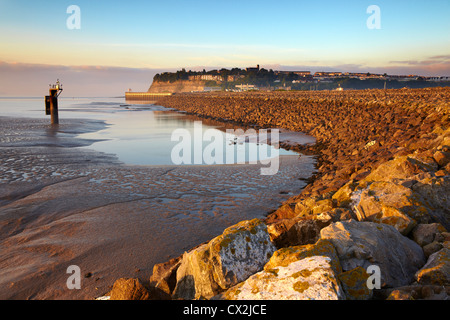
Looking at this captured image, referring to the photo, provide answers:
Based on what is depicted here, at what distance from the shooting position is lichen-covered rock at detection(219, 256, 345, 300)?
10.4ft

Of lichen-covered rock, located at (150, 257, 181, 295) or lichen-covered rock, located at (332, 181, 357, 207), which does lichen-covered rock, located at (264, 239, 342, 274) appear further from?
lichen-covered rock, located at (332, 181, 357, 207)

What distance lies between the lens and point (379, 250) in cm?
411

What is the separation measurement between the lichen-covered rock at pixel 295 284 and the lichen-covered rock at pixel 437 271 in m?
1.23

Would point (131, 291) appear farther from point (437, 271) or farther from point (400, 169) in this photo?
point (400, 169)

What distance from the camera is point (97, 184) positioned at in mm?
12344

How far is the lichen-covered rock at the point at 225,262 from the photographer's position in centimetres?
404

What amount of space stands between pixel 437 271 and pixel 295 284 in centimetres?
181

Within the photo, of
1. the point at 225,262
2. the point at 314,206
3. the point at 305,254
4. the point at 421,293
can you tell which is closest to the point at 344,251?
the point at 305,254

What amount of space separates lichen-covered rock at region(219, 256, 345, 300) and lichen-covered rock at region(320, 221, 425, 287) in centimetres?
65

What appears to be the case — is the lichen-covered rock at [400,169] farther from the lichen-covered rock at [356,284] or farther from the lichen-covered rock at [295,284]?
the lichen-covered rock at [295,284]

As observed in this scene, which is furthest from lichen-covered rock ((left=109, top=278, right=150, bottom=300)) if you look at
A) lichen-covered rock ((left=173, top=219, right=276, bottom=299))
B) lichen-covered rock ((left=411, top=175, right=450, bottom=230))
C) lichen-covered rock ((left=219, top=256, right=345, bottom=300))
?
lichen-covered rock ((left=411, top=175, right=450, bottom=230))

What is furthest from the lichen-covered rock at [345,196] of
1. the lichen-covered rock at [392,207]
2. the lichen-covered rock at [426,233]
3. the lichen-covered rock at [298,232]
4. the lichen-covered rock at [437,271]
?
the lichen-covered rock at [437,271]
